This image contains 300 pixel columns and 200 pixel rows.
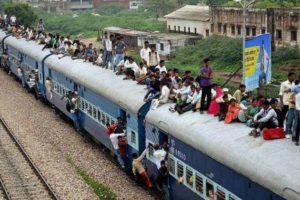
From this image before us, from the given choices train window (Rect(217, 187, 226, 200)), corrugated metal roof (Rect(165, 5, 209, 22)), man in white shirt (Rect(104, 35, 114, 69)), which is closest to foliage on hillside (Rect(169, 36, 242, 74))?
corrugated metal roof (Rect(165, 5, 209, 22))

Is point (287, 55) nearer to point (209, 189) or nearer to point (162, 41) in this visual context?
point (162, 41)

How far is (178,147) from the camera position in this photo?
13828 millimetres

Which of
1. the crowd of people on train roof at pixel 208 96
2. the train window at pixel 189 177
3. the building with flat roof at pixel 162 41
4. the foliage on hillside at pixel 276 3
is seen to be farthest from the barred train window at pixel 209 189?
the foliage on hillside at pixel 276 3

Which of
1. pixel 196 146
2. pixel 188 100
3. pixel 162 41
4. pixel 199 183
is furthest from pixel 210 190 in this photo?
pixel 162 41

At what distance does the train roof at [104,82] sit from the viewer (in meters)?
17.2

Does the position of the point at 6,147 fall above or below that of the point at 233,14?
below

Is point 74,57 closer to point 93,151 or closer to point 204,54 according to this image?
point 93,151

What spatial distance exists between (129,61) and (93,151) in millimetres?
3700

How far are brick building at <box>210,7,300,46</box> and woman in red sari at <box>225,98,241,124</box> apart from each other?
Result: 107 ft

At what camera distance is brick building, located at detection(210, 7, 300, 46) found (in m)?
44.8

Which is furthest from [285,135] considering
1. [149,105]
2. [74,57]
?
[74,57]

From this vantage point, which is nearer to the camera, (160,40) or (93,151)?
(93,151)

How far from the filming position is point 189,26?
60.6m

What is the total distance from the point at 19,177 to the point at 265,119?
32.6ft
